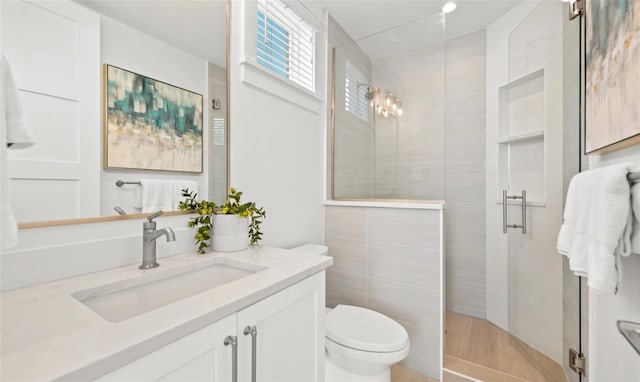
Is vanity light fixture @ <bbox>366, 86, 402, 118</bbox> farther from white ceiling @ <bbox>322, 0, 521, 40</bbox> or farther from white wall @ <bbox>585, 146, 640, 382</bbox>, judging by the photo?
white wall @ <bbox>585, 146, 640, 382</bbox>

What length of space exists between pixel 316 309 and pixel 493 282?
190cm

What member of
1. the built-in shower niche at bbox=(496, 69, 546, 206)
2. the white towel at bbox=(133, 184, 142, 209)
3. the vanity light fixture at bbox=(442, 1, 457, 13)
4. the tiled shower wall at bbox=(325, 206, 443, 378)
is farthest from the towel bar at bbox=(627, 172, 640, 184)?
the vanity light fixture at bbox=(442, 1, 457, 13)

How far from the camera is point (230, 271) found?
1.08 metres

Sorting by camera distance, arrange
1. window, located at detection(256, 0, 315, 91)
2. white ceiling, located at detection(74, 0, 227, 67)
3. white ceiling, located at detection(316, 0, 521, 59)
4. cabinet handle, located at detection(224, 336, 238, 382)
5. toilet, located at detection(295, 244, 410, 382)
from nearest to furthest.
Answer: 1. cabinet handle, located at detection(224, 336, 238, 382)
2. white ceiling, located at detection(74, 0, 227, 67)
3. toilet, located at detection(295, 244, 410, 382)
4. window, located at detection(256, 0, 315, 91)
5. white ceiling, located at detection(316, 0, 521, 59)

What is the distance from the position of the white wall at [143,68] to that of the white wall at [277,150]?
0.17 m

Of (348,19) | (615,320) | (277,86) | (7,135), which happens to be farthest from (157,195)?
(348,19)

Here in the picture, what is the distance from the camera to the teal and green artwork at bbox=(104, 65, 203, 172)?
94 cm

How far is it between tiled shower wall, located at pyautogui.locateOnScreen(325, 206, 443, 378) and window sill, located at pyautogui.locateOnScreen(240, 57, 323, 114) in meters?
0.81

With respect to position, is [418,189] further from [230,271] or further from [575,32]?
[230,271]

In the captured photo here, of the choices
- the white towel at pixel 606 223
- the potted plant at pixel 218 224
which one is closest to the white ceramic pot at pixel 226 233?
the potted plant at pixel 218 224

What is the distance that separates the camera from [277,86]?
167 centimetres

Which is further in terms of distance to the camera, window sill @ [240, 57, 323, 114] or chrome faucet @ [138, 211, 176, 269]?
window sill @ [240, 57, 323, 114]

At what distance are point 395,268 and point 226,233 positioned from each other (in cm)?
115

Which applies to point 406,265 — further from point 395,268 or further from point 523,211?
point 523,211
